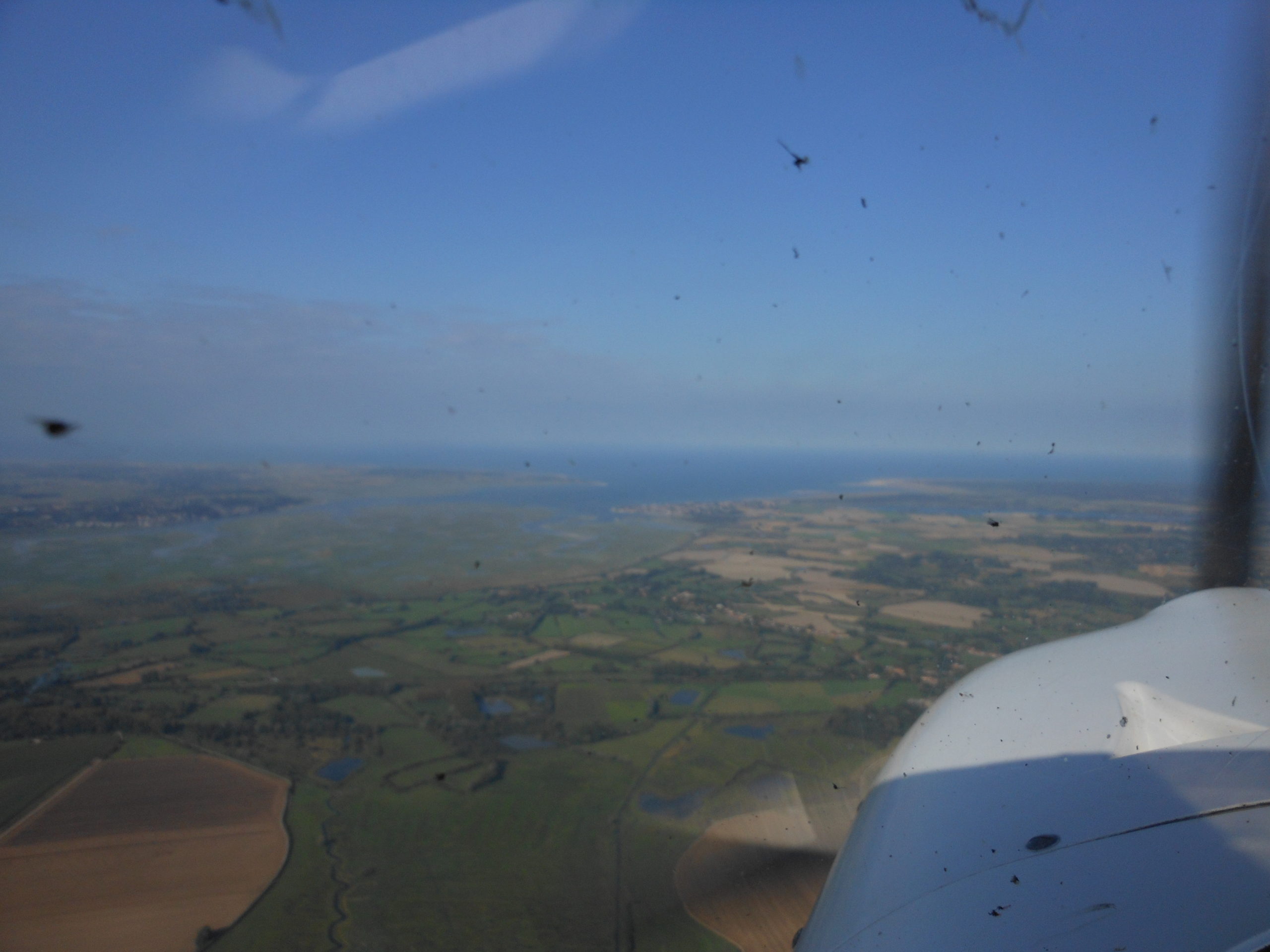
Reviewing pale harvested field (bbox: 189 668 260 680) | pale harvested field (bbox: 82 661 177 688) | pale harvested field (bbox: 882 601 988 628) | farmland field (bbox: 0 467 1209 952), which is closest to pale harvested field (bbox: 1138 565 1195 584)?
farmland field (bbox: 0 467 1209 952)

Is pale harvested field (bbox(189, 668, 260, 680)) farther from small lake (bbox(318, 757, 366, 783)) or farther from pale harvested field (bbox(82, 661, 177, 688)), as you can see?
small lake (bbox(318, 757, 366, 783))

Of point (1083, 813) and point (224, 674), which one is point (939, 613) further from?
point (224, 674)

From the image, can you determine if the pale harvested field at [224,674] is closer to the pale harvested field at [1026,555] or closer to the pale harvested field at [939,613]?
the pale harvested field at [939,613]

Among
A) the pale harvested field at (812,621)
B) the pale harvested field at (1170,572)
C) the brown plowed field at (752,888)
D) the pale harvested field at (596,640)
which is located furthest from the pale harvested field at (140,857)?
the pale harvested field at (812,621)

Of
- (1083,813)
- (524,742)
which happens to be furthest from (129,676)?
(1083,813)

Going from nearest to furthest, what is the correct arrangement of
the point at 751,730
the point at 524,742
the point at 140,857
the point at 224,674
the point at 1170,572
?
the point at 1170,572 → the point at 140,857 → the point at 751,730 → the point at 524,742 → the point at 224,674

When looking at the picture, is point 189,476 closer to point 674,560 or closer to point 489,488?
point 489,488

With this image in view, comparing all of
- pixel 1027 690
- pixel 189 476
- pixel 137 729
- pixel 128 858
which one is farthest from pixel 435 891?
pixel 189 476
